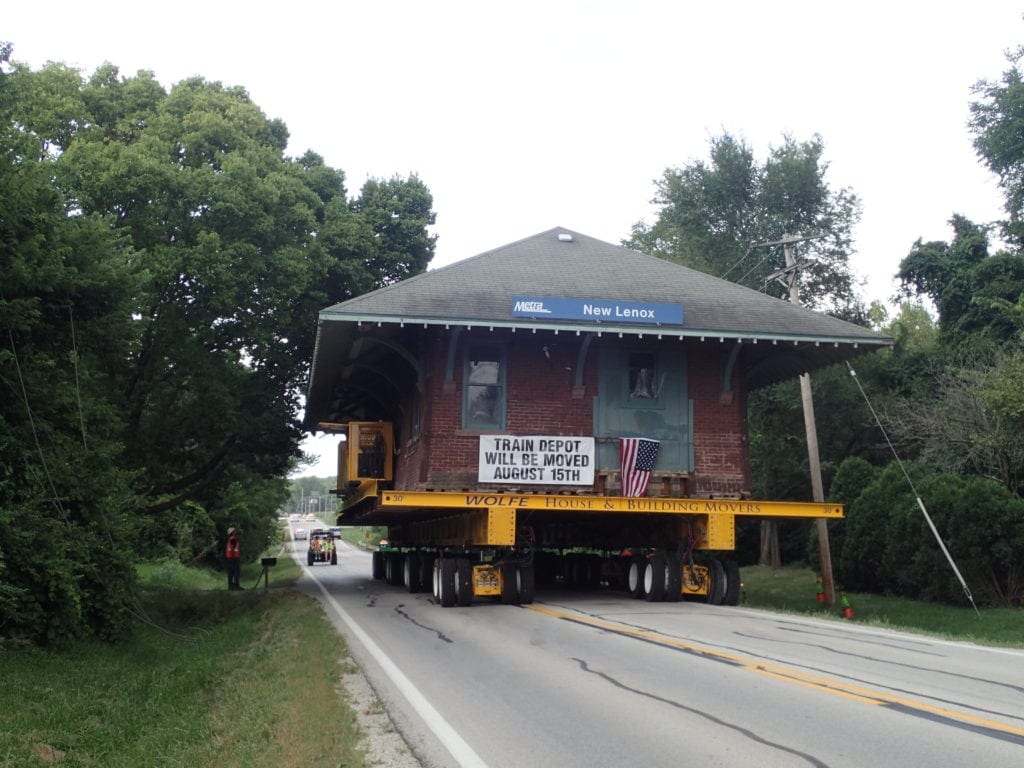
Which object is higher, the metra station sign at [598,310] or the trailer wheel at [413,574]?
the metra station sign at [598,310]

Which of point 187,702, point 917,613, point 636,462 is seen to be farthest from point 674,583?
point 917,613

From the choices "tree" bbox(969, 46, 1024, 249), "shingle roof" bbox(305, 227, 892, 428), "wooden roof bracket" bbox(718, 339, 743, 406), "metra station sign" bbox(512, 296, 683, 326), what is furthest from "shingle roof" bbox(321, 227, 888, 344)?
"tree" bbox(969, 46, 1024, 249)

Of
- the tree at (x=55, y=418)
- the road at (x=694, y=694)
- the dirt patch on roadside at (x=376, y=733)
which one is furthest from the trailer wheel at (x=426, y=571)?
the dirt patch on roadside at (x=376, y=733)

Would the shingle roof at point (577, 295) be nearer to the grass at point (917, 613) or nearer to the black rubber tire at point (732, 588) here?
the black rubber tire at point (732, 588)

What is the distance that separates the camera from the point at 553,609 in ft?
52.8

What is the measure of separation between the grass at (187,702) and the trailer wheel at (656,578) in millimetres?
5846

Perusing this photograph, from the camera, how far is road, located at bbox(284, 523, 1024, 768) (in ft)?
20.6

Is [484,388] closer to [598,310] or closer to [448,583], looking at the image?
[598,310]

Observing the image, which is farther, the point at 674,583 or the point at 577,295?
the point at 577,295

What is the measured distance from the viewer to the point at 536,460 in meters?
18.7

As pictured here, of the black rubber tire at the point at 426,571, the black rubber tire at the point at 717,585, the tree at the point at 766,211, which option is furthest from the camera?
the tree at the point at 766,211

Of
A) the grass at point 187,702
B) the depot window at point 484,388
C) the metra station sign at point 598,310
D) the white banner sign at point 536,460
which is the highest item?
the metra station sign at point 598,310

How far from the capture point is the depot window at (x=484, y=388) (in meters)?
19.0

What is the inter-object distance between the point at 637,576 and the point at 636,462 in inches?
84.9
